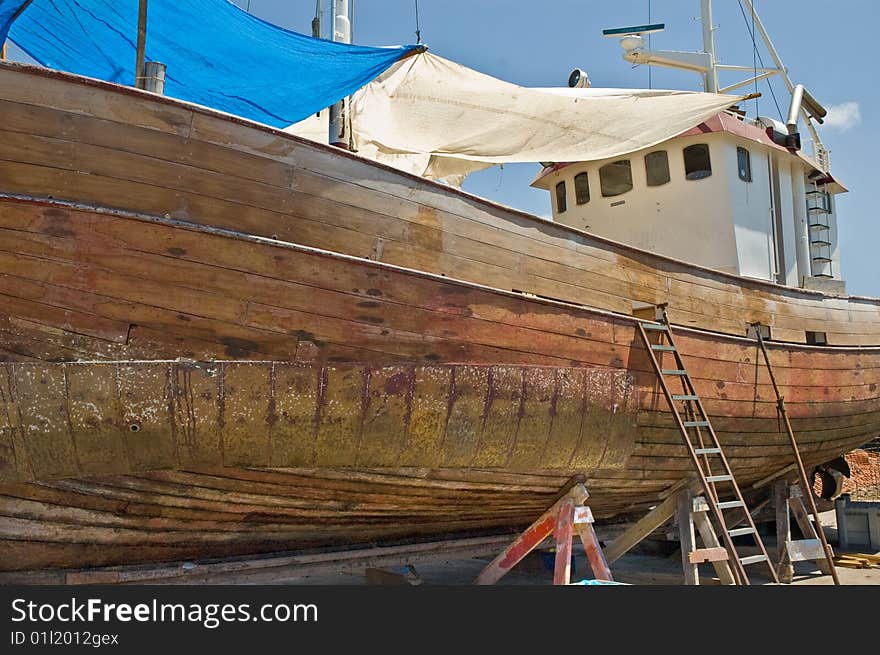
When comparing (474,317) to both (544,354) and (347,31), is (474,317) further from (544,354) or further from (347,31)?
(347,31)

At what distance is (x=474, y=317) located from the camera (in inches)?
208

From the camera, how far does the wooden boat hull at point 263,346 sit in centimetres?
429

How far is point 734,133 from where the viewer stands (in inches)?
345

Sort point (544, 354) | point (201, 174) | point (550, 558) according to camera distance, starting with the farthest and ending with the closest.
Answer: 1. point (550, 558)
2. point (544, 354)
3. point (201, 174)

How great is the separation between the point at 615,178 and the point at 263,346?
597 centimetres

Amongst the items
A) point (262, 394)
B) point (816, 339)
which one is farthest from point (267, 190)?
point (816, 339)

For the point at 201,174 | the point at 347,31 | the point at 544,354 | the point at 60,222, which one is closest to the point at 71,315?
the point at 60,222

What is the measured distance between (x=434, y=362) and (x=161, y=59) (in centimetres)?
435

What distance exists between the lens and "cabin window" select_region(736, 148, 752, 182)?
9.02 meters

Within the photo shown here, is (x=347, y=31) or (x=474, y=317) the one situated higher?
(x=347, y=31)

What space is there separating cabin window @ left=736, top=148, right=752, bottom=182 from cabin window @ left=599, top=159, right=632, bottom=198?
124 centimetres

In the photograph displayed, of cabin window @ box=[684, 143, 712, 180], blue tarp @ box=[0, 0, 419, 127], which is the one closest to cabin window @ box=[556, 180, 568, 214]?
cabin window @ box=[684, 143, 712, 180]

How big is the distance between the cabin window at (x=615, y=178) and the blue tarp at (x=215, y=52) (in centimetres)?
361

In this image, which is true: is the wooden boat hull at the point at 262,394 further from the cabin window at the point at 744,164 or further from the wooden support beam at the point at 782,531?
the cabin window at the point at 744,164
